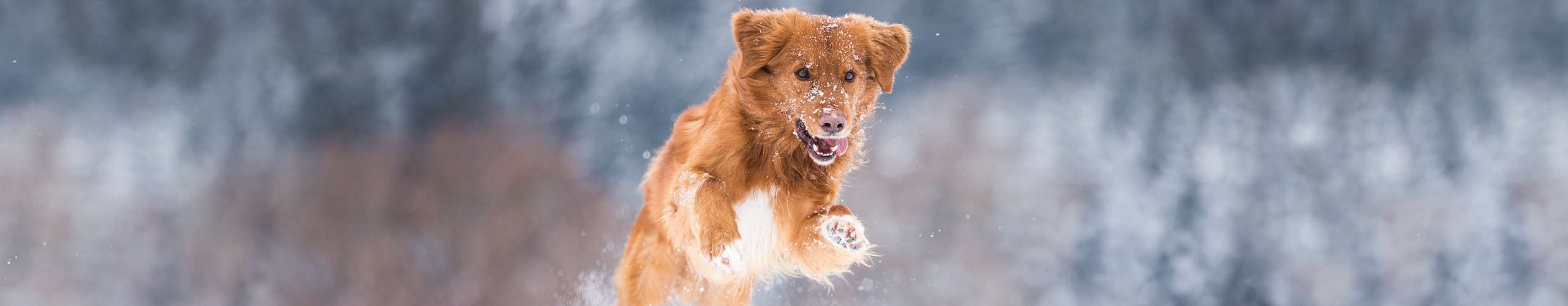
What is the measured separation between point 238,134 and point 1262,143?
273 centimetres

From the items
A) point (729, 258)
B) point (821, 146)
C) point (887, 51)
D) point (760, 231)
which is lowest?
point (760, 231)

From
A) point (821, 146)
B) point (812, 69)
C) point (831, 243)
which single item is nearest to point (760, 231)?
point (831, 243)

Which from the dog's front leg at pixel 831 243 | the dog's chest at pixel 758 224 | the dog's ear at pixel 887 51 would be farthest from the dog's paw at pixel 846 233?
the dog's ear at pixel 887 51

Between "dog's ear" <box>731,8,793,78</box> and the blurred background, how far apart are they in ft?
1.10

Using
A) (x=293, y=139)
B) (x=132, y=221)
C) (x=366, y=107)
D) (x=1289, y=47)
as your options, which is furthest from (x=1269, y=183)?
(x=132, y=221)

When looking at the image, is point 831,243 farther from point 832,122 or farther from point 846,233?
point 832,122

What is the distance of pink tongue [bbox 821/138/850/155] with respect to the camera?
176cm

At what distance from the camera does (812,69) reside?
1.73 meters

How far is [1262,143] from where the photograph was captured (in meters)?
2.40

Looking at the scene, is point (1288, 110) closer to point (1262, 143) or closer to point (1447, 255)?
point (1262, 143)

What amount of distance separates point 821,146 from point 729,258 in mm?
312

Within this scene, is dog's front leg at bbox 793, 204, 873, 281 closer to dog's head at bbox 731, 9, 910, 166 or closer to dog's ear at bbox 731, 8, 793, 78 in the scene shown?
dog's head at bbox 731, 9, 910, 166

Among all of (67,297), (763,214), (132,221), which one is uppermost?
(763,214)

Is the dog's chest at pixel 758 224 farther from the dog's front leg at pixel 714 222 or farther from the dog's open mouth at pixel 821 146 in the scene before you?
the dog's open mouth at pixel 821 146
